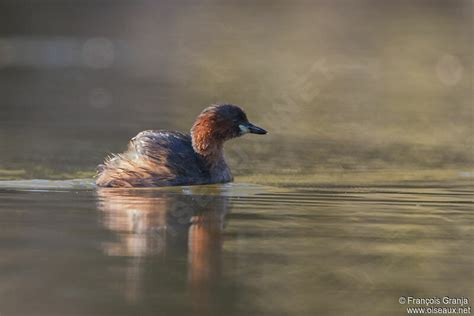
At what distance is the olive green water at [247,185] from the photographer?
761cm

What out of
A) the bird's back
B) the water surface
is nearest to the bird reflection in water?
the water surface

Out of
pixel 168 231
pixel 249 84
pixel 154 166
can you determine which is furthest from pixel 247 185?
pixel 249 84

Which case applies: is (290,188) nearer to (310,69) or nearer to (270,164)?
(270,164)

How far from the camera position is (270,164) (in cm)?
1364

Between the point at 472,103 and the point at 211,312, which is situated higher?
the point at 472,103

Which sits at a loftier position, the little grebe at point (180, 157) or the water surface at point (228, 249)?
the little grebe at point (180, 157)

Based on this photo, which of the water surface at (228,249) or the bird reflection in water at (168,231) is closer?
the water surface at (228,249)

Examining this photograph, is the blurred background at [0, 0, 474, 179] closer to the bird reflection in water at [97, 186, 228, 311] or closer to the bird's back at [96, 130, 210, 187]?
the bird's back at [96, 130, 210, 187]

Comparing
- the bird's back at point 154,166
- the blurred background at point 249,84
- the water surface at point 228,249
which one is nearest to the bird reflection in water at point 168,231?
the water surface at point 228,249

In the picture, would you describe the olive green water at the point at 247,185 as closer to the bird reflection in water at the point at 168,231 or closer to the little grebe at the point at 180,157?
the bird reflection in water at the point at 168,231

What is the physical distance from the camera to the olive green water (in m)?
7.61

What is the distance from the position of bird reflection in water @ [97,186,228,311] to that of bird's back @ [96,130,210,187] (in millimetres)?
187

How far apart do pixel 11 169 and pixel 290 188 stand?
9.88 ft

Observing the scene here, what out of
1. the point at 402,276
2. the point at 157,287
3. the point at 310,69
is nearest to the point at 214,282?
the point at 157,287
